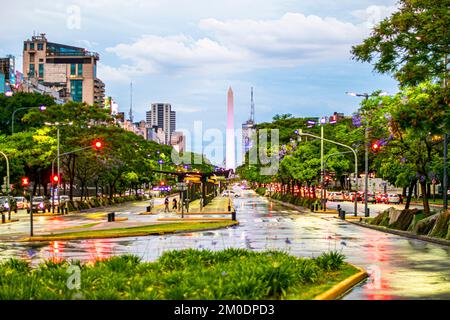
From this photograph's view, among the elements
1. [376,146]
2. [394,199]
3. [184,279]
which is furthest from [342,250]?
[394,199]

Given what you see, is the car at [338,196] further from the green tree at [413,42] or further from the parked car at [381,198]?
the green tree at [413,42]

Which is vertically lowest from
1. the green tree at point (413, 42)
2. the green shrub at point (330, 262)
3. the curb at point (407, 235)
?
the curb at point (407, 235)

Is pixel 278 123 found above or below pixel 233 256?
above

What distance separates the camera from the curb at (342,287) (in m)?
16.5

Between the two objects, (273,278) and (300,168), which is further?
(300,168)

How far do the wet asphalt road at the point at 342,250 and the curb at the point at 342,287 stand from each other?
0.74 ft

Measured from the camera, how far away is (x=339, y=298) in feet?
55.9

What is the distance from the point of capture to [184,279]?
1648 cm

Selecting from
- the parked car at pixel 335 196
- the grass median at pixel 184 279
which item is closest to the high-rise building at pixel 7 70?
the parked car at pixel 335 196
